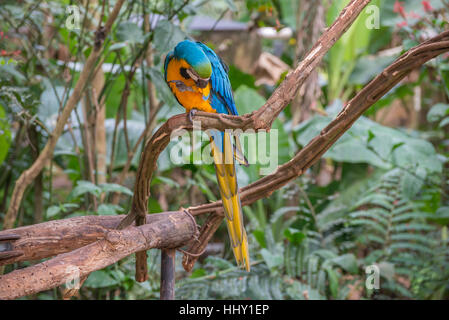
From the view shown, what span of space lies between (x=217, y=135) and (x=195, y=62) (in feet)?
0.59

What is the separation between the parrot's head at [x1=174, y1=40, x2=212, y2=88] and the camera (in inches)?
38.2

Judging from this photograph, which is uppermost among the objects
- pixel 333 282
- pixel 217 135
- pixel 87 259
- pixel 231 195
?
pixel 217 135

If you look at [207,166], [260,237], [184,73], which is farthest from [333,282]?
[184,73]

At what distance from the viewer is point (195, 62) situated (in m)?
0.98

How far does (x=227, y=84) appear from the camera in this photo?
1.15 m

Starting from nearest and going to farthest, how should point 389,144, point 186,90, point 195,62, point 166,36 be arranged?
point 195,62 < point 186,90 < point 166,36 < point 389,144

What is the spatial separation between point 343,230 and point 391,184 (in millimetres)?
320

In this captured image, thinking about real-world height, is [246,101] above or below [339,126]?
Result: above

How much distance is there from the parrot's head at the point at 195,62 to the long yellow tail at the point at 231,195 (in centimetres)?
14

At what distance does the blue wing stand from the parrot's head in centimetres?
9

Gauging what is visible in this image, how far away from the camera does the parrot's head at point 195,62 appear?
0.97 meters

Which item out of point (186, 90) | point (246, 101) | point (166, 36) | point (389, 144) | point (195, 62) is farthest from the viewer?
point (246, 101)

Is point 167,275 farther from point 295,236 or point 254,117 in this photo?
point 295,236
